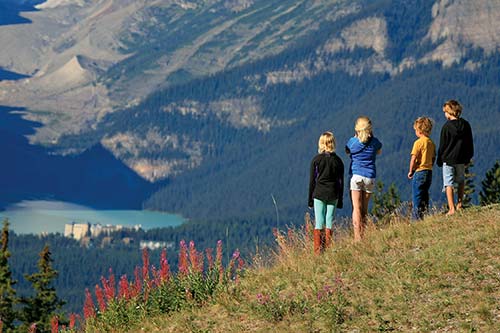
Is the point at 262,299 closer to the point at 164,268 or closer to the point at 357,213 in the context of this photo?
the point at 164,268

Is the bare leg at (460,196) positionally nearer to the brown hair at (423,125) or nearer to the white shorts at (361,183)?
the brown hair at (423,125)

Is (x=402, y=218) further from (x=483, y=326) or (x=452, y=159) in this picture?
(x=483, y=326)

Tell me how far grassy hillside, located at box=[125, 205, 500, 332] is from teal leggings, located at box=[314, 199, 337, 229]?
1.79ft

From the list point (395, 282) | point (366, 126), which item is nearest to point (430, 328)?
point (395, 282)

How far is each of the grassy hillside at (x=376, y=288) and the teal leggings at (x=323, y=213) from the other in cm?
54

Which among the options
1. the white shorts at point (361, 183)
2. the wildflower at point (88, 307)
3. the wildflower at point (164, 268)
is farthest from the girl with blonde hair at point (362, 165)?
the wildflower at point (88, 307)

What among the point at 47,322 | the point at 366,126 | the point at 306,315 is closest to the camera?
the point at 306,315

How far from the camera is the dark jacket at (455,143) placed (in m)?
34.1

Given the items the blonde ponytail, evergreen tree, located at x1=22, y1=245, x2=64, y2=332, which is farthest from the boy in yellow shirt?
evergreen tree, located at x1=22, y1=245, x2=64, y2=332

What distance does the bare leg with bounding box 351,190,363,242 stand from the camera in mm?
31578

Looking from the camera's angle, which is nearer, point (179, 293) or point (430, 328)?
point (430, 328)

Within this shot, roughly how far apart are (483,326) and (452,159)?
34.9 ft

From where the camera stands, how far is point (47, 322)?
76.6 meters

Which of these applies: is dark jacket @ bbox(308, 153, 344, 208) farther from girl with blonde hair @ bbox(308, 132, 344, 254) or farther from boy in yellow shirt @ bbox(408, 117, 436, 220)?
boy in yellow shirt @ bbox(408, 117, 436, 220)
